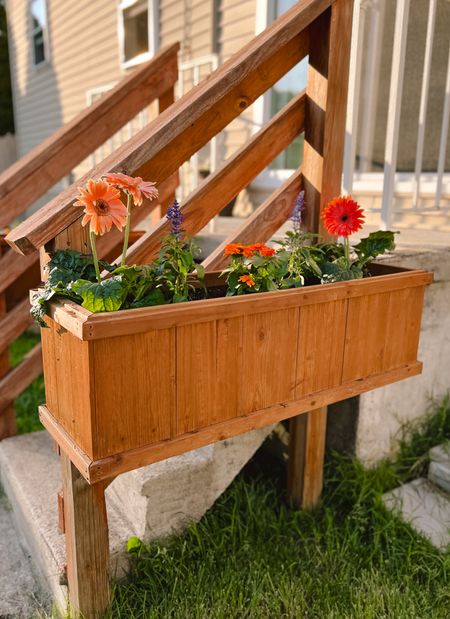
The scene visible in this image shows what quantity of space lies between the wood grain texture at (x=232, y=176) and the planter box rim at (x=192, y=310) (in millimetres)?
460

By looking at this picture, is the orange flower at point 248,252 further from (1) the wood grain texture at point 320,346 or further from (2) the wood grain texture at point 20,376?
(2) the wood grain texture at point 20,376

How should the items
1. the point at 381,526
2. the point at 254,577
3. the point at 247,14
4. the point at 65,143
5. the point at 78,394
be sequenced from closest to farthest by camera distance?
the point at 78,394, the point at 254,577, the point at 381,526, the point at 65,143, the point at 247,14

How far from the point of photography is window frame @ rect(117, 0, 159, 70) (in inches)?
183

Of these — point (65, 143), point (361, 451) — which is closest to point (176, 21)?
point (65, 143)

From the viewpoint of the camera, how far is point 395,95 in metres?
1.96

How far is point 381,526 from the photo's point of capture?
204 cm

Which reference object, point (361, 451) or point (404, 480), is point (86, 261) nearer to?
point (361, 451)

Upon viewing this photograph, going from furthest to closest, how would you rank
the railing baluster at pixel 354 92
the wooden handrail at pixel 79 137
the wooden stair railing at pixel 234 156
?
the wooden handrail at pixel 79 137
the railing baluster at pixel 354 92
the wooden stair railing at pixel 234 156

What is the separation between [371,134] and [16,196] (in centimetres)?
Answer: 257

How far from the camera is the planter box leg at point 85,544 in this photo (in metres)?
1.45

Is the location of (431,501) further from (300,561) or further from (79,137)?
(79,137)

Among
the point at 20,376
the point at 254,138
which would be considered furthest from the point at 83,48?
the point at 254,138

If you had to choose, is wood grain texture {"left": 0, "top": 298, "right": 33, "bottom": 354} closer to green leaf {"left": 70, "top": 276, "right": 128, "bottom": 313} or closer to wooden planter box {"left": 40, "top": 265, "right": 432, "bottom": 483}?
wooden planter box {"left": 40, "top": 265, "right": 432, "bottom": 483}

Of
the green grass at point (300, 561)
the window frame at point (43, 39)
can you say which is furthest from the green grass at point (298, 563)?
the window frame at point (43, 39)
